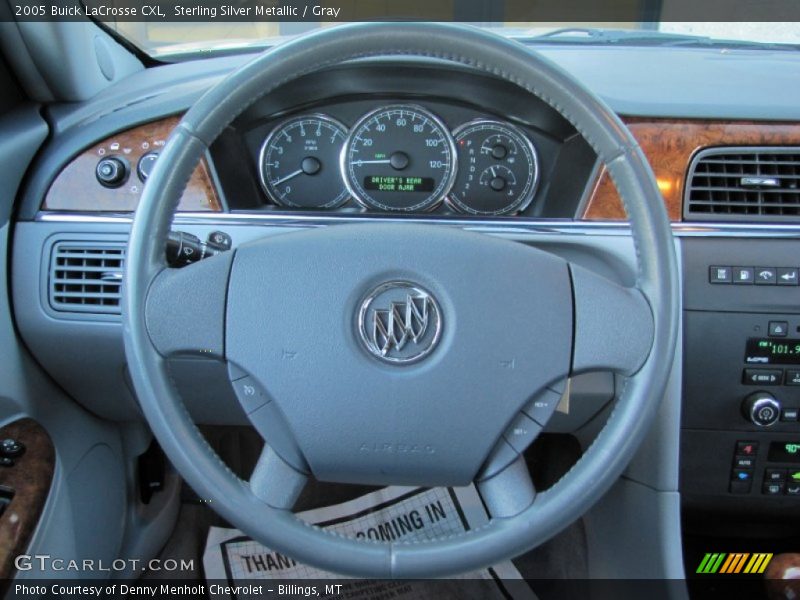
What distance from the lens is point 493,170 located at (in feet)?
5.01

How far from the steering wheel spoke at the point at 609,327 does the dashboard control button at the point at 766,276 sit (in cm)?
57

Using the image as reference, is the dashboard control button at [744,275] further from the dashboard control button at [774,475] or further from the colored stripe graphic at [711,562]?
the colored stripe graphic at [711,562]

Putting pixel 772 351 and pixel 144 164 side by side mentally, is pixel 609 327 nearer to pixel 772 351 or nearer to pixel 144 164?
pixel 772 351

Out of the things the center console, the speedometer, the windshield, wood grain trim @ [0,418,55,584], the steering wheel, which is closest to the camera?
the steering wheel

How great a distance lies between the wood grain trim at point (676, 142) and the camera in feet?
4.64

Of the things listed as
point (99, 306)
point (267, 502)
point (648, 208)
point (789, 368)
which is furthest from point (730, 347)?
point (99, 306)

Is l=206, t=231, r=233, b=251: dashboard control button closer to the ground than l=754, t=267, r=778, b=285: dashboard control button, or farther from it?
closer to the ground

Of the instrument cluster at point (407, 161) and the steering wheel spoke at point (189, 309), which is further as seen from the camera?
the instrument cluster at point (407, 161)

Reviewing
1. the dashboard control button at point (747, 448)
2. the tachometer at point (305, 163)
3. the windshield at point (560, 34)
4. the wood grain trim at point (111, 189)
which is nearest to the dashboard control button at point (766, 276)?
the dashboard control button at point (747, 448)

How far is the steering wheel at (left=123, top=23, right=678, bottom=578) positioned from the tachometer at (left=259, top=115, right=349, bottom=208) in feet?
1.81

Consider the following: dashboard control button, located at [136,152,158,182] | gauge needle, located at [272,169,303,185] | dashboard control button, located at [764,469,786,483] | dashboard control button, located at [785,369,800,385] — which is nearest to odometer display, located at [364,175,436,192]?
gauge needle, located at [272,169,303,185]

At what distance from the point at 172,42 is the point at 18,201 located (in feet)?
1.86

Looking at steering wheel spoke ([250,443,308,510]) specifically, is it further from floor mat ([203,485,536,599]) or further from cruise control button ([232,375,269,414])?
floor mat ([203,485,536,599])

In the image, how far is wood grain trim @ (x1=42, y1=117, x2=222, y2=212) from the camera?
1.48 meters
